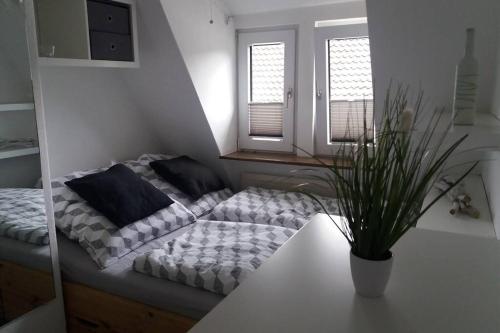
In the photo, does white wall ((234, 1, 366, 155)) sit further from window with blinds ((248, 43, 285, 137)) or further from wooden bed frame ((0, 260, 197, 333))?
wooden bed frame ((0, 260, 197, 333))

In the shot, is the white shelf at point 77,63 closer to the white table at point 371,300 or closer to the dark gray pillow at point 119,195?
the dark gray pillow at point 119,195

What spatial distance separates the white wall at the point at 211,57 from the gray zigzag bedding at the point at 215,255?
1086 mm

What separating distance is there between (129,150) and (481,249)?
2767mm

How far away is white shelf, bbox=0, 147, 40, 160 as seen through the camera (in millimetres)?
1912

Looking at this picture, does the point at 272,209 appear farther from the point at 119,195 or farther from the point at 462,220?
the point at 462,220

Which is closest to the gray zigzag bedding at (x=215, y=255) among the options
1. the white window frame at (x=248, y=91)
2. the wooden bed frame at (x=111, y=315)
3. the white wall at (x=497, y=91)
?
the wooden bed frame at (x=111, y=315)

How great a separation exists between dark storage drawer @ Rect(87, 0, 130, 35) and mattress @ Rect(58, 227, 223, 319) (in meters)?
1.29

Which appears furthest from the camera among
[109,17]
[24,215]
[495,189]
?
[109,17]

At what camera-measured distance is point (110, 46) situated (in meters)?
2.55

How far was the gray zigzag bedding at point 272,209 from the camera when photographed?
2719mm

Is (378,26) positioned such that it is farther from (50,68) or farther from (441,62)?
(50,68)

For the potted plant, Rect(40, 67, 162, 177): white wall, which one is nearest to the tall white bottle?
the potted plant

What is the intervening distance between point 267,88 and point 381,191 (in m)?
2.59

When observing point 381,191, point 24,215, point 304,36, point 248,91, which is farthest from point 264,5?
point 381,191
